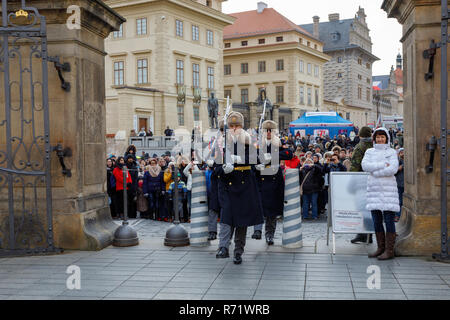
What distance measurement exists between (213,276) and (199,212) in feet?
Result: 7.13

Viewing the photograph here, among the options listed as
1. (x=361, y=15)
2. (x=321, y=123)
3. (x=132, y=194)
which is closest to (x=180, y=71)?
(x=321, y=123)

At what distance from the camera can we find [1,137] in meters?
7.95

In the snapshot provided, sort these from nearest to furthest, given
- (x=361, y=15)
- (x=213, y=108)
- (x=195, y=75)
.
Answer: (x=213, y=108)
(x=195, y=75)
(x=361, y=15)

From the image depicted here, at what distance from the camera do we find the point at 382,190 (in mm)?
7176

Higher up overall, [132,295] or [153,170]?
[153,170]

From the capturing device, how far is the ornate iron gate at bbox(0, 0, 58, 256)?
24.7 ft

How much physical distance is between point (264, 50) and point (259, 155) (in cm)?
5857

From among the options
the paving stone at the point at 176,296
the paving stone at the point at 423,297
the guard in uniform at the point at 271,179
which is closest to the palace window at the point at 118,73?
the guard in uniform at the point at 271,179

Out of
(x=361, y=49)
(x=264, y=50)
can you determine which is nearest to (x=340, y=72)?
(x=361, y=49)

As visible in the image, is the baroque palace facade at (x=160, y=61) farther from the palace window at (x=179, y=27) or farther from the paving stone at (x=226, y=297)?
the paving stone at (x=226, y=297)

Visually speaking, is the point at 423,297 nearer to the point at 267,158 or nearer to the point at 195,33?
the point at 267,158

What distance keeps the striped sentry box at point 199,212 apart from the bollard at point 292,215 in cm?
126
